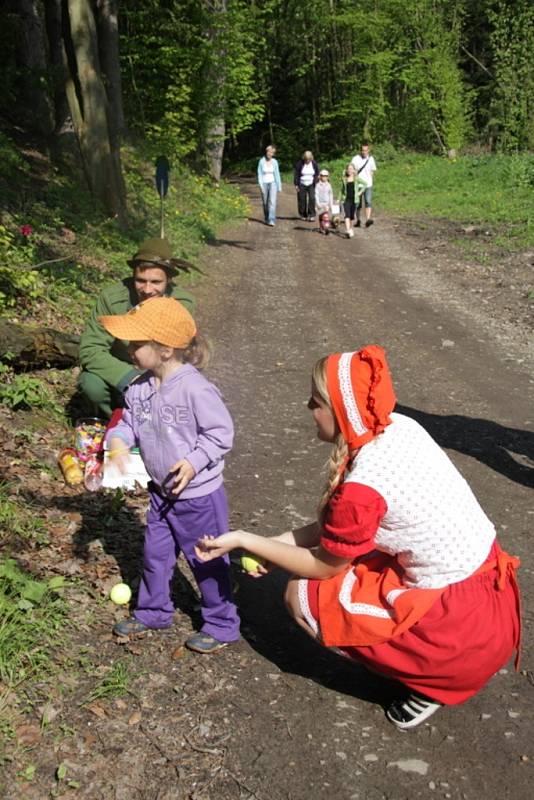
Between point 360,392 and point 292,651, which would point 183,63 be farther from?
point 360,392

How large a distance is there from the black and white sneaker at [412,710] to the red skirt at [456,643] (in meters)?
0.07

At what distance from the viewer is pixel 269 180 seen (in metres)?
21.2

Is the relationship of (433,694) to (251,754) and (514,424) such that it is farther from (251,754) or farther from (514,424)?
(514,424)

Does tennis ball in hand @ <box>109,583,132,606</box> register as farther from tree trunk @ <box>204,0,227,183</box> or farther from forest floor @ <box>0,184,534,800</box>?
tree trunk @ <box>204,0,227,183</box>

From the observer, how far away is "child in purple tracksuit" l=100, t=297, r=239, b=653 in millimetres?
3336

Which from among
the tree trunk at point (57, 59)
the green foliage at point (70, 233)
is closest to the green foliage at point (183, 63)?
the green foliage at point (70, 233)

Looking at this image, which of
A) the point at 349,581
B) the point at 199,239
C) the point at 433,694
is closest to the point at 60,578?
the point at 349,581

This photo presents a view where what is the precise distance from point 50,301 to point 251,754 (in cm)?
686

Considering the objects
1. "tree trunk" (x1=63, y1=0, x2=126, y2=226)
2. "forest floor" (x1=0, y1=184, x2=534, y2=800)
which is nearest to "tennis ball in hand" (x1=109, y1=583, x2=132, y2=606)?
"forest floor" (x1=0, y1=184, x2=534, y2=800)

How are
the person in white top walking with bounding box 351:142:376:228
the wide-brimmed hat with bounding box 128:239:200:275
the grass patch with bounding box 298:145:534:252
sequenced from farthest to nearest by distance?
1. the person in white top walking with bounding box 351:142:376:228
2. the grass patch with bounding box 298:145:534:252
3. the wide-brimmed hat with bounding box 128:239:200:275

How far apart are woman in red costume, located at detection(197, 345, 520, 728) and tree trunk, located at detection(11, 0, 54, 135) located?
56.9 feet

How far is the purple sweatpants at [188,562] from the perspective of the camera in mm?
3514

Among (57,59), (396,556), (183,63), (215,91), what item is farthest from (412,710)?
(183,63)

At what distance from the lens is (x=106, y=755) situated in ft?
9.79
